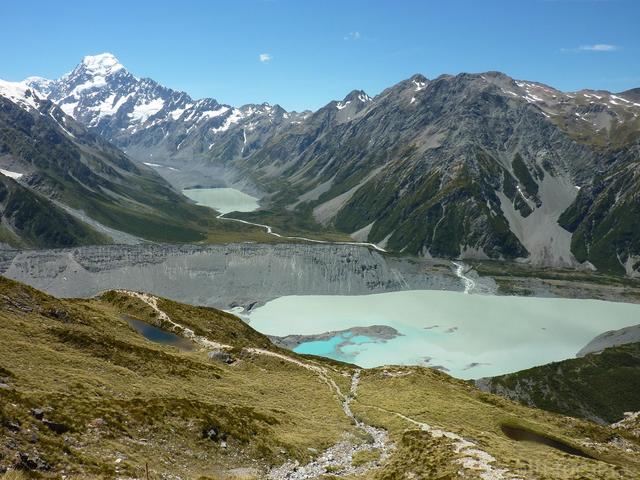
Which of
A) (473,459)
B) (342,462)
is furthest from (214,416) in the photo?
(473,459)

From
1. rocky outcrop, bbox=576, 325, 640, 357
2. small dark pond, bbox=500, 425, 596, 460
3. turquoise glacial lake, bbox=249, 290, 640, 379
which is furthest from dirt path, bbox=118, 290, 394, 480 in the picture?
rocky outcrop, bbox=576, 325, 640, 357

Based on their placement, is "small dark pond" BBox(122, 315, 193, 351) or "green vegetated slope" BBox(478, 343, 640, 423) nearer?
"small dark pond" BBox(122, 315, 193, 351)

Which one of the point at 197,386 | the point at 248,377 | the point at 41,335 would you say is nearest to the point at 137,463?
the point at 197,386

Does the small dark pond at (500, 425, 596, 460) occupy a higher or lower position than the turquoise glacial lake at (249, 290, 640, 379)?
higher

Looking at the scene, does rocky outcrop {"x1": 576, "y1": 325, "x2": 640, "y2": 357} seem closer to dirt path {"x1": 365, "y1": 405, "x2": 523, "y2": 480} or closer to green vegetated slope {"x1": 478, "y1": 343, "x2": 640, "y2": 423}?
green vegetated slope {"x1": 478, "y1": 343, "x2": 640, "y2": 423}

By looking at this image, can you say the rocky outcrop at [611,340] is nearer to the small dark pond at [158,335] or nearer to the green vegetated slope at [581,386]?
the green vegetated slope at [581,386]

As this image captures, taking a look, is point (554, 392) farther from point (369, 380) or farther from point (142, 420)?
point (142, 420)

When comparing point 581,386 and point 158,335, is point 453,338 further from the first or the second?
point 158,335
